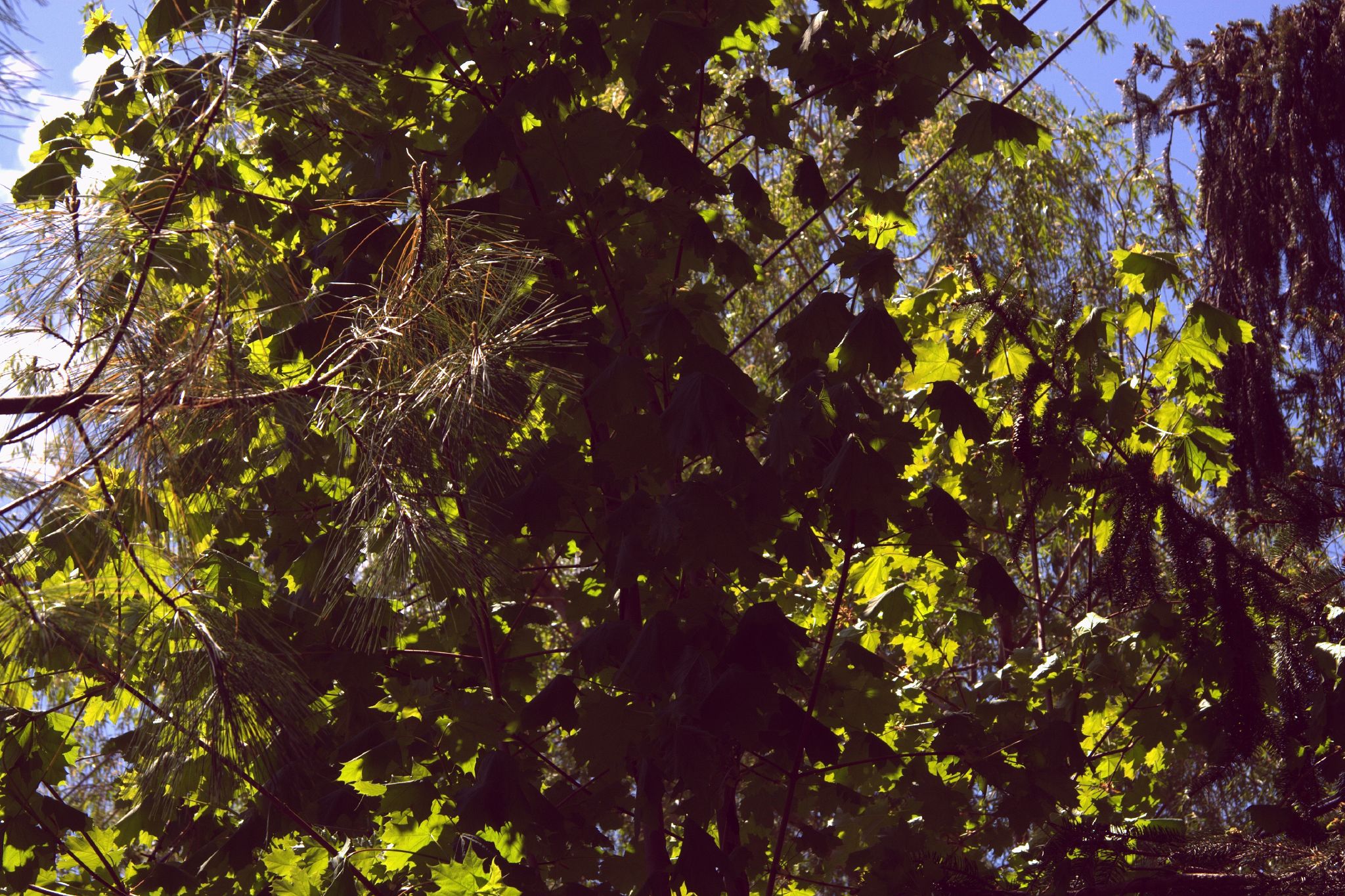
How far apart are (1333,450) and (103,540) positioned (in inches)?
→ 232

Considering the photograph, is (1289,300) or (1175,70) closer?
(1289,300)

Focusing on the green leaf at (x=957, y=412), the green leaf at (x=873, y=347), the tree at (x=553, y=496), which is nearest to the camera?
the tree at (x=553, y=496)

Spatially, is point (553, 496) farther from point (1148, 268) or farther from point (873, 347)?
point (1148, 268)

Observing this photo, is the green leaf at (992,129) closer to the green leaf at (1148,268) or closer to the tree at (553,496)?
the tree at (553,496)

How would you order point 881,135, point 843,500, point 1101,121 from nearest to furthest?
point 843,500
point 881,135
point 1101,121

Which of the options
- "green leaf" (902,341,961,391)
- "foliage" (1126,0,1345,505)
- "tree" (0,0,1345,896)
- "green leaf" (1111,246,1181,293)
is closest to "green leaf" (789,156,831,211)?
"tree" (0,0,1345,896)

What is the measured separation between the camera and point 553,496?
2348mm

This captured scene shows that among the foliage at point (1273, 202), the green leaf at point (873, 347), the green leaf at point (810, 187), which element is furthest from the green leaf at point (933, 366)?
the foliage at point (1273, 202)

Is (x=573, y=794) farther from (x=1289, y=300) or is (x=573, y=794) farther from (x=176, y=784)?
Result: (x=1289, y=300)

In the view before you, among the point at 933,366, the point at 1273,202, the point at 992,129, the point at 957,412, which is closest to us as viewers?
the point at 957,412

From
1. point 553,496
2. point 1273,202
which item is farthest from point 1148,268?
point 1273,202

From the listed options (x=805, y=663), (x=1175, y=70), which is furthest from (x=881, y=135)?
(x=1175, y=70)

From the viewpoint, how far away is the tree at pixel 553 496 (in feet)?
6.44

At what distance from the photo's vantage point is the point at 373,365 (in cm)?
224
